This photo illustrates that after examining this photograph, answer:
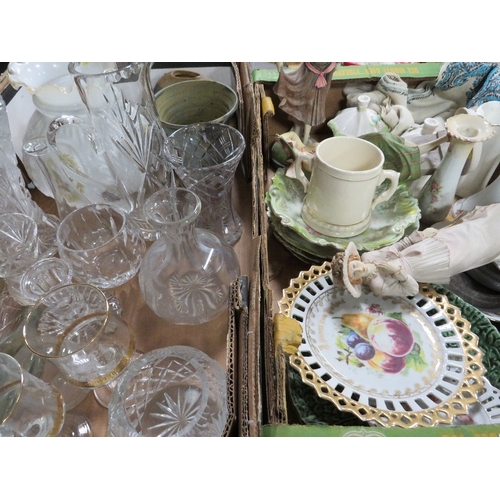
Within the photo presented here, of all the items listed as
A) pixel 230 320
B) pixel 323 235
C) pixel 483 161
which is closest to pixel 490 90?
pixel 483 161

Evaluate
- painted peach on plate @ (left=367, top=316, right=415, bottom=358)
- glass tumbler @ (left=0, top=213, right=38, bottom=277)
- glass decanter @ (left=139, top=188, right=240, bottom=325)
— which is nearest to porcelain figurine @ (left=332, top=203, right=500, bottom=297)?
painted peach on plate @ (left=367, top=316, right=415, bottom=358)

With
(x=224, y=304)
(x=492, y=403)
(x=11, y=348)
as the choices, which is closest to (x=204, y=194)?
(x=224, y=304)

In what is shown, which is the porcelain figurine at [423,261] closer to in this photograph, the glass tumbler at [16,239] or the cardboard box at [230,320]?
the cardboard box at [230,320]

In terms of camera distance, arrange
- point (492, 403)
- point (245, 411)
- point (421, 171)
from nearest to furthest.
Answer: point (245, 411)
point (492, 403)
point (421, 171)

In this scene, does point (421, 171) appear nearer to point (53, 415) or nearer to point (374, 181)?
point (374, 181)

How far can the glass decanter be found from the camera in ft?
1.48

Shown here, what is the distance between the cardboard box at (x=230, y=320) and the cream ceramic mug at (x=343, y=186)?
91mm

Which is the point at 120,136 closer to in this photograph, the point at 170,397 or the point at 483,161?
the point at 170,397

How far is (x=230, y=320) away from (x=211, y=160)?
12.2 inches

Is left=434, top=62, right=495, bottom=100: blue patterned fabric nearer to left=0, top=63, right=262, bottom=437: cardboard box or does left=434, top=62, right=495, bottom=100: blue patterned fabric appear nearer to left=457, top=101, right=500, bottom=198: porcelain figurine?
left=457, top=101, right=500, bottom=198: porcelain figurine

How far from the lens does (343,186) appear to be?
49cm

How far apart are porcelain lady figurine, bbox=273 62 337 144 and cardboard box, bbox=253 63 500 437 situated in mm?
33

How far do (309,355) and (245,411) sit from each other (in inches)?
6.4

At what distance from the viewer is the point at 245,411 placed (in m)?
0.29
